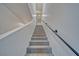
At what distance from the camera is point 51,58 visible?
0.88 m

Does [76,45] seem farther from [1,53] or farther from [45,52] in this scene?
[45,52]

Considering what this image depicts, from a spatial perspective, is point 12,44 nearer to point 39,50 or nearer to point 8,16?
point 8,16

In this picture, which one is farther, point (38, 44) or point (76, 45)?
point (38, 44)

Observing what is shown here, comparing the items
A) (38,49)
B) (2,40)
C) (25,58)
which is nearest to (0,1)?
(2,40)

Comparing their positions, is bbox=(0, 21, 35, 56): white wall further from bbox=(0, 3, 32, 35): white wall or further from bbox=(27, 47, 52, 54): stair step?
bbox=(27, 47, 52, 54): stair step

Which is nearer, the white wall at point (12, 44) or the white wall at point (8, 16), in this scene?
the white wall at point (12, 44)

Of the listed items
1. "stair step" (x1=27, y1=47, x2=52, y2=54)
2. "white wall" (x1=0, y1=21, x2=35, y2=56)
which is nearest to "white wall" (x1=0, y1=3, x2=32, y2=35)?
"white wall" (x1=0, y1=21, x2=35, y2=56)

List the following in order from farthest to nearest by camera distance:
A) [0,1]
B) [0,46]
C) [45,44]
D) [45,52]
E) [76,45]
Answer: [45,44], [45,52], [76,45], [0,1], [0,46]

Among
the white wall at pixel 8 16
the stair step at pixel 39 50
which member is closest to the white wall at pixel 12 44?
the white wall at pixel 8 16

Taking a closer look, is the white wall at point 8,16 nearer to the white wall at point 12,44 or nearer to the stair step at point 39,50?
the white wall at point 12,44

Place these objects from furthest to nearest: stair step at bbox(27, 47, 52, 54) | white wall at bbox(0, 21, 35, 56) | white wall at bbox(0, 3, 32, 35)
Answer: stair step at bbox(27, 47, 52, 54)
white wall at bbox(0, 3, 32, 35)
white wall at bbox(0, 21, 35, 56)

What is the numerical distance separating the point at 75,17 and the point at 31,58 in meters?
0.56

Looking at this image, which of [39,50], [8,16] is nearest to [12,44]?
[8,16]

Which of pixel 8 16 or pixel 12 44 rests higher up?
pixel 8 16
